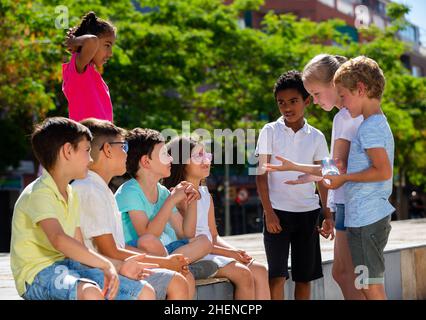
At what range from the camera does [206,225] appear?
4.94 m

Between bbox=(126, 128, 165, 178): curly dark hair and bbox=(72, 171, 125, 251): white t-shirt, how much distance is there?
0.58 m

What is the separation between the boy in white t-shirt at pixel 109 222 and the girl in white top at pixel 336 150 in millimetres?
734

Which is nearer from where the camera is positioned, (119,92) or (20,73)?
(20,73)

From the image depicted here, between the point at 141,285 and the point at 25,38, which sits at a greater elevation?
the point at 25,38

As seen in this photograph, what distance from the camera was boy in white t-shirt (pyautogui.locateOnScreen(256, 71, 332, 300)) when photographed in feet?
17.1

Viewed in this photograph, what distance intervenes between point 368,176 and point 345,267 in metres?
0.69

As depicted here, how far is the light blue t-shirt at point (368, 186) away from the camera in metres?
4.13

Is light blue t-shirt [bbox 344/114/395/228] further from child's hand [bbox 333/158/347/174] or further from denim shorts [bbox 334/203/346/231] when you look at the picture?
denim shorts [bbox 334/203/346/231]

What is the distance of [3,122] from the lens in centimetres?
1992

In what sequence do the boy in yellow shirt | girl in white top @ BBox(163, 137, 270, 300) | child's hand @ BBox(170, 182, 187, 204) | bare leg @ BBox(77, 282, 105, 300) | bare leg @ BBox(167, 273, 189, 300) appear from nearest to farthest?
bare leg @ BBox(77, 282, 105, 300), the boy in yellow shirt, bare leg @ BBox(167, 273, 189, 300), child's hand @ BBox(170, 182, 187, 204), girl in white top @ BBox(163, 137, 270, 300)

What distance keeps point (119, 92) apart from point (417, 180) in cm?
1765

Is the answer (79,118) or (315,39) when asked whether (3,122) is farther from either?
(79,118)

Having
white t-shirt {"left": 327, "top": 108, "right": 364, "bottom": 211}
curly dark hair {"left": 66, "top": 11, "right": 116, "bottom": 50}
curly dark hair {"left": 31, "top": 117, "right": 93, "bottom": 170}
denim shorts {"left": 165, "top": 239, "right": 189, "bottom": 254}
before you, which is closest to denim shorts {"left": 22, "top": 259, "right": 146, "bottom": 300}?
curly dark hair {"left": 31, "top": 117, "right": 93, "bottom": 170}
